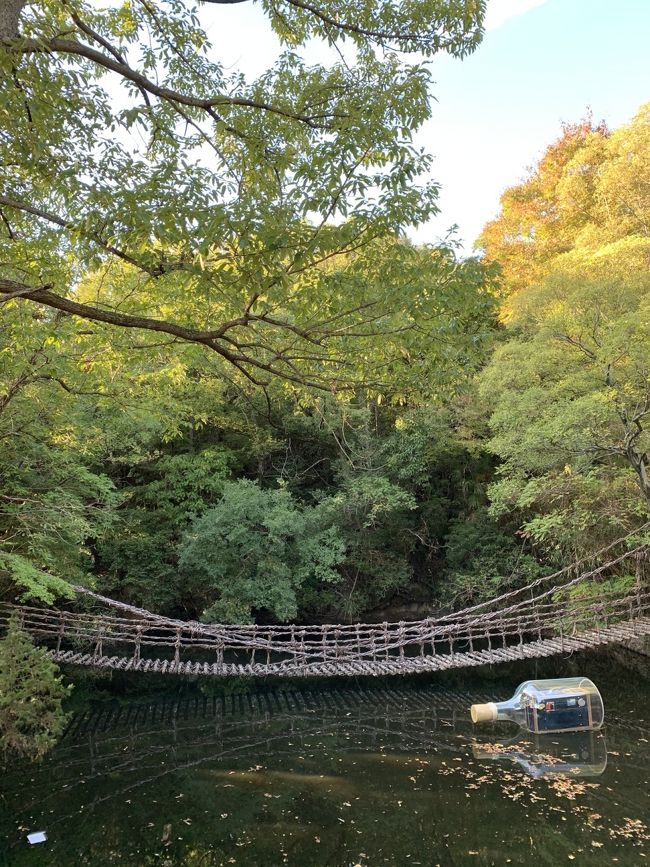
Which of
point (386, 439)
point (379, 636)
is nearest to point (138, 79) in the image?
point (379, 636)

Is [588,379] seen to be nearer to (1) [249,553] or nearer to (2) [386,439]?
(2) [386,439]

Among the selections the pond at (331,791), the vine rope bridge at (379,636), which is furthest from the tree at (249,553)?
the pond at (331,791)

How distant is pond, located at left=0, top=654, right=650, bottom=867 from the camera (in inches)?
142

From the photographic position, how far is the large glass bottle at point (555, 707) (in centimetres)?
555

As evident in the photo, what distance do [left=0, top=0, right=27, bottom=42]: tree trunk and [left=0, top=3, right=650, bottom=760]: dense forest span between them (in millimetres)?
20

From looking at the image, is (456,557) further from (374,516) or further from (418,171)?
(418,171)

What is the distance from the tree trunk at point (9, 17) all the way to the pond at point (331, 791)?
14.3 feet

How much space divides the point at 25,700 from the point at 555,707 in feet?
16.7

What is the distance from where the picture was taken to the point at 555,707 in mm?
5672

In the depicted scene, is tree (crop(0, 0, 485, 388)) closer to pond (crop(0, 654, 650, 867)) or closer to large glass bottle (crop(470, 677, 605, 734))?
pond (crop(0, 654, 650, 867))

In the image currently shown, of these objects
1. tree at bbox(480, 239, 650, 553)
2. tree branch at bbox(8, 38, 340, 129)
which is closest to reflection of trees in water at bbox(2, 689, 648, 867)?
tree at bbox(480, 239, 650, 553)

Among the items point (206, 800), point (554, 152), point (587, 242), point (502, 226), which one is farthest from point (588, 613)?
point (554, 152)

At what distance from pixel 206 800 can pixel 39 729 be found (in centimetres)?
238

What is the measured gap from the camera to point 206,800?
4402 millimetres
